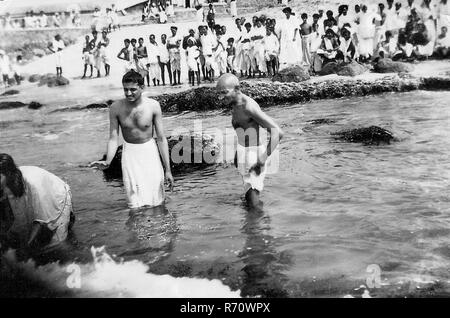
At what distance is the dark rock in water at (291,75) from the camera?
25.8ft

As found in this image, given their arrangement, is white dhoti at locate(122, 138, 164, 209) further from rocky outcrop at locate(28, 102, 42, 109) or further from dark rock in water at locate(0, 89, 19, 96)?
rocky outcrop at locate(28, 102, 42, 109)

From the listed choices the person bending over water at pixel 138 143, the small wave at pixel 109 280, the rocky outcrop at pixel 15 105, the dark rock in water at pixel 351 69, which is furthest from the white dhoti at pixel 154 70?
the small wave at pixel 109 280

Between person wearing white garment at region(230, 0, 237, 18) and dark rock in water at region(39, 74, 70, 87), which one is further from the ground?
person wearing white garment at region(230, 0, 237, 18)

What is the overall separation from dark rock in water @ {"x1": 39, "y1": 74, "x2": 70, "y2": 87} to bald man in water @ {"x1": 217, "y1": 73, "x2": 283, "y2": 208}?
507 centimetres

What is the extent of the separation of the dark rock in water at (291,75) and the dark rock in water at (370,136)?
1773 mm

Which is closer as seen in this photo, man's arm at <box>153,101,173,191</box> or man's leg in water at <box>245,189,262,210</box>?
man's arm at <box>153,101,173,191</box>

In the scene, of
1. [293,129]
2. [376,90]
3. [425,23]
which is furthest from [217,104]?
[425,23]

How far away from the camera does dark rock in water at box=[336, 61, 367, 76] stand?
7941 mm

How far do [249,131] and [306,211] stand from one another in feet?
3.22

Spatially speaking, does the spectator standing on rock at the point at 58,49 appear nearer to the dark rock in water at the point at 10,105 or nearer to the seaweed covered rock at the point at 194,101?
the dark rock in water at the point at 10,105

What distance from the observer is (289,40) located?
773 centimetres

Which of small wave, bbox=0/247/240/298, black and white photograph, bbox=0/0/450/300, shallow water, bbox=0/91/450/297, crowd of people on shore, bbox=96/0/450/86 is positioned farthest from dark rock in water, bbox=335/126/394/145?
small wave, bbox=0/247/240/298

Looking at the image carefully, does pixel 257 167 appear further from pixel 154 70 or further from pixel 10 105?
pixel 10 105

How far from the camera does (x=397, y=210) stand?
439 cm
